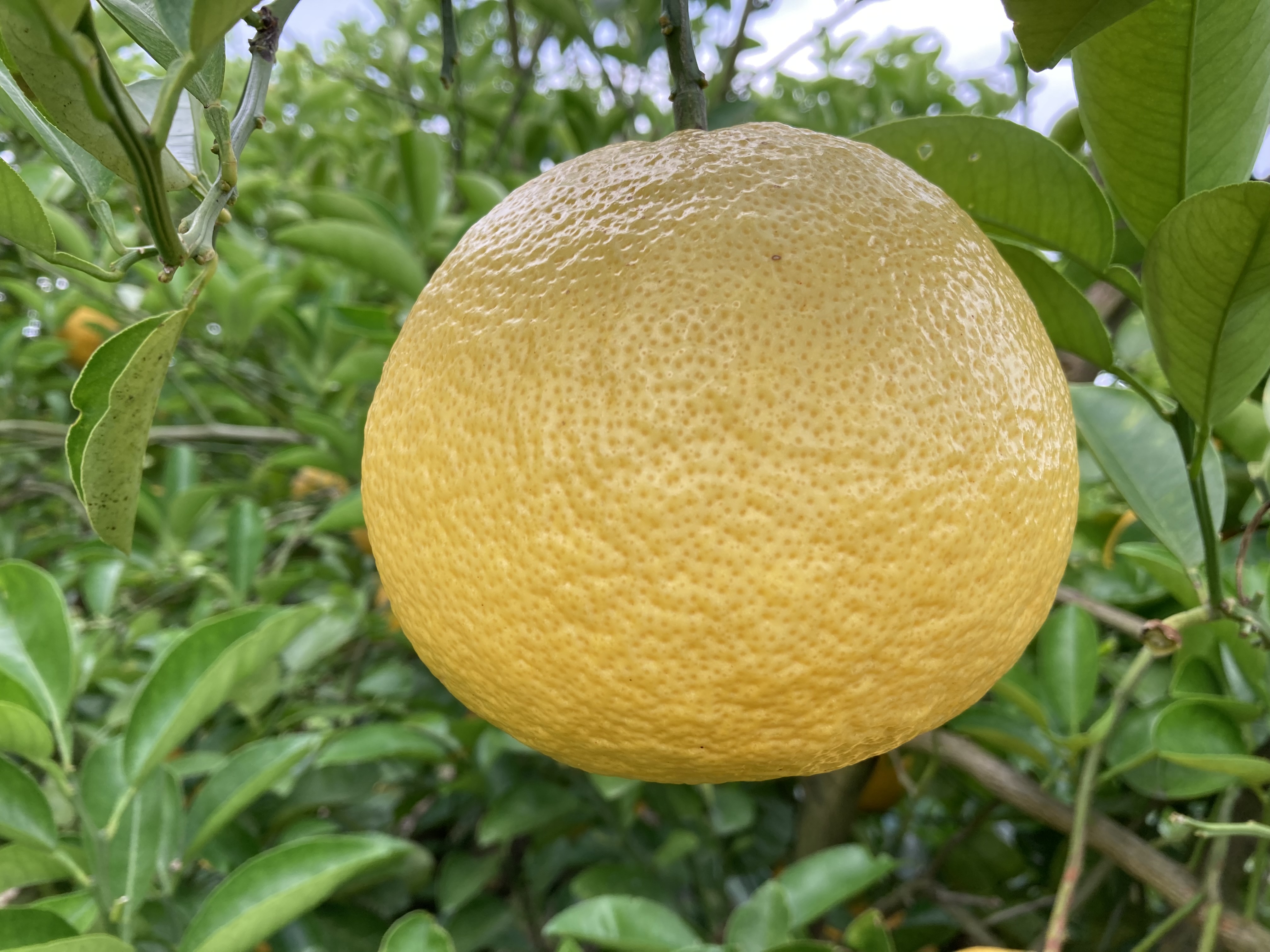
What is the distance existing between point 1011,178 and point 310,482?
1837 millimetres

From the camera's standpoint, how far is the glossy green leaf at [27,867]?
2.45 ft

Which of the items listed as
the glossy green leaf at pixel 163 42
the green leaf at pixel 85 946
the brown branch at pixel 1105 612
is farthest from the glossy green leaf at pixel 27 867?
the brown branch at pixel 1105 612

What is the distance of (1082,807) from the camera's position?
0.79 m

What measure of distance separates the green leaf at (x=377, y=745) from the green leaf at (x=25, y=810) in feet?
0.83

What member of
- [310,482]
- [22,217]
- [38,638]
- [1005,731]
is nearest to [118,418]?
[22,217]

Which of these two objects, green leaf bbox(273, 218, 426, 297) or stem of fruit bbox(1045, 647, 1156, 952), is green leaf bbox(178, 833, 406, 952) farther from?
green leaf bbox(273, 218, 426, 297)

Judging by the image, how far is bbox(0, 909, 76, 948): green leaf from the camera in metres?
0.64

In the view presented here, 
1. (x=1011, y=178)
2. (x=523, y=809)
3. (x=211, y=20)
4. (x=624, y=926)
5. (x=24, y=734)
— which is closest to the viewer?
(x=211, y=20)

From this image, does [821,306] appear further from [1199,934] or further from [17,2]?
[1199,934]

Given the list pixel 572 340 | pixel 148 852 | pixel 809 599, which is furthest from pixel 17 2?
pixel 148 852

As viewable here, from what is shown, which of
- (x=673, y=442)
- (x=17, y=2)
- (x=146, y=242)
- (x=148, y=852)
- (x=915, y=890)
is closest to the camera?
(x=17, y=2)

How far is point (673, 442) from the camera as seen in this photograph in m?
0.40

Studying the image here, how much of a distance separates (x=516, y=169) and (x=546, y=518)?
173 centimetres

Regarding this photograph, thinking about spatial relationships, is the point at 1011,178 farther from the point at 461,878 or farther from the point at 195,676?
the point at 461,878
